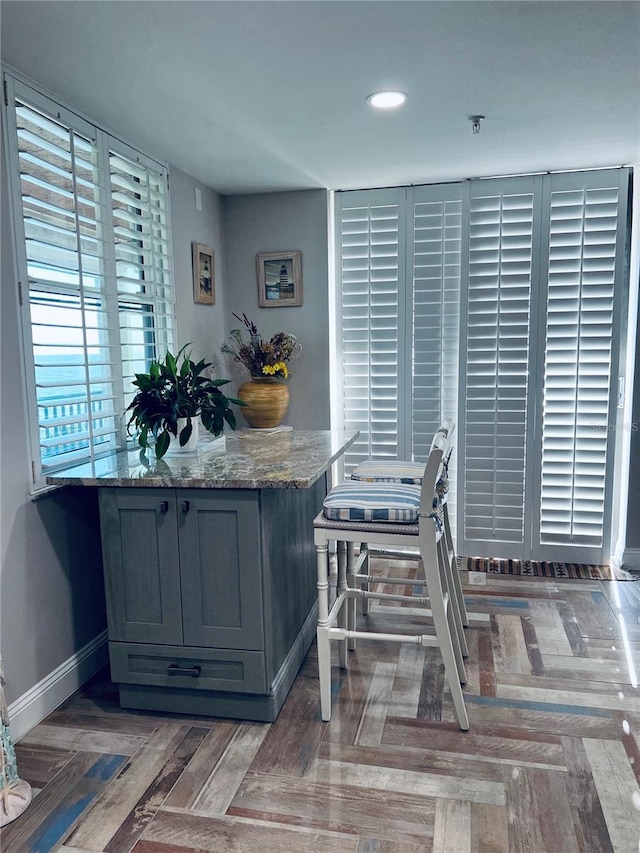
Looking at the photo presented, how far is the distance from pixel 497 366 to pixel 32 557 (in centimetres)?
274

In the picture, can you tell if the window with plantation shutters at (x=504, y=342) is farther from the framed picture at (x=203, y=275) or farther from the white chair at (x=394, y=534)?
the white chair at (x=394, y=534)

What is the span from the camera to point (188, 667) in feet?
7.44

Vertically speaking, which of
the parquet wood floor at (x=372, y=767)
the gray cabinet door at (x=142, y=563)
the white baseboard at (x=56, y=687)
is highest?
the gray cabinet door at (x=142, y=563)

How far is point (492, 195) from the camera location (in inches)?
144

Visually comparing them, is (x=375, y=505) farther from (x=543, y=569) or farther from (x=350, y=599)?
(x=543, y=569)

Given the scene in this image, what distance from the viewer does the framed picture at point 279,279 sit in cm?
386

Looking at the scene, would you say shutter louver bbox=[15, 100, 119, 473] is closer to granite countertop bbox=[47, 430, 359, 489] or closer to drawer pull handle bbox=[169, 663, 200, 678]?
granite countertop bbox=[47, 430, 359, 489]

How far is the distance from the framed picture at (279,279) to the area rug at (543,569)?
198 centimetres

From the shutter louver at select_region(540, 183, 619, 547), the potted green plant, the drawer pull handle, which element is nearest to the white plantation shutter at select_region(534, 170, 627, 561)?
the shutter louver at select_region(540, 183, 619, 547)

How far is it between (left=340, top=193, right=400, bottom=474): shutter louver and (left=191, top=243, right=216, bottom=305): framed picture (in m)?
0.82

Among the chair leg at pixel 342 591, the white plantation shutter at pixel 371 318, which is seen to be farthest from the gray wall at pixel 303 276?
the chair leg at pixel 342 591

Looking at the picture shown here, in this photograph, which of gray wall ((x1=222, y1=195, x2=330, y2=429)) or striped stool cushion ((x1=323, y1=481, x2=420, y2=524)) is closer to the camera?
striped stool cushion ((x1=323, y1=481, x2=420, y2=524))

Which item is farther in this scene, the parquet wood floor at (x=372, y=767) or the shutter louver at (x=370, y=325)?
the shutter louver at (x=370, y=325)

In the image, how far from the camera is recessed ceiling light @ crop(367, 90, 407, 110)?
2.35 m
